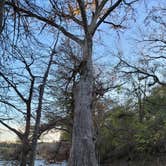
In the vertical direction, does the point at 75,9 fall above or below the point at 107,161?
above

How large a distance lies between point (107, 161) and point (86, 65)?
24.9 m

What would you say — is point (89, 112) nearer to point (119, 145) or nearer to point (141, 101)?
point (141, 101)

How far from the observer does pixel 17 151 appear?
41.9 ft

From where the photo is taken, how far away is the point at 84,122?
7.26 metres

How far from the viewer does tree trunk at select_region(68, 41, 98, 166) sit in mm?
6895

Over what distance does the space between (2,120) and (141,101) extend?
1958 centimetres

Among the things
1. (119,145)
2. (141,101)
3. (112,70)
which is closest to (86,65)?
(112,70)

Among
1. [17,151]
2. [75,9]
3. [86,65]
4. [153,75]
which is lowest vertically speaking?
[17,151]

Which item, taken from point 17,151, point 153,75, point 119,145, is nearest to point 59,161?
point 119,145

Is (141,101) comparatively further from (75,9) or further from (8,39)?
(8,39)

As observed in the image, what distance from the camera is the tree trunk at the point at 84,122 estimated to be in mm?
6895

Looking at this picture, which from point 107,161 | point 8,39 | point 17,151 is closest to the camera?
point 8,39

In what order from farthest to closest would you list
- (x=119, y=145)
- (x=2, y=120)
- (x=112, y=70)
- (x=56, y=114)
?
(x=119, y=145) → (x=112, y=70) → (x=56, y=114) → (x=2, y=120)

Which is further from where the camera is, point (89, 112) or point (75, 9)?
point (75, 9)
